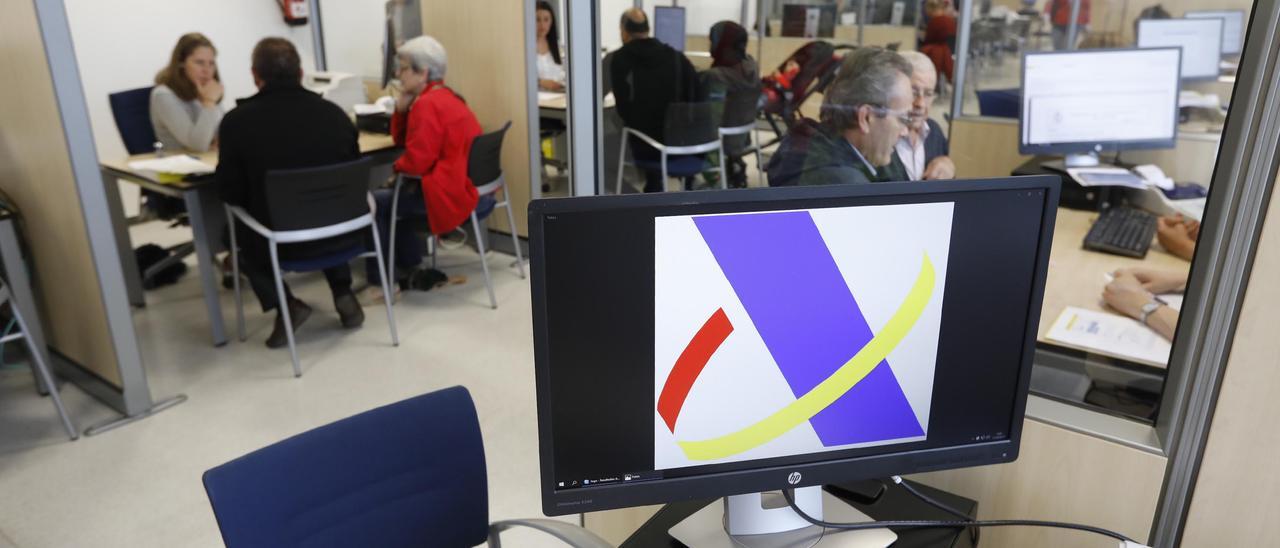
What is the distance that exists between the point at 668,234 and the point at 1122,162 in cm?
249

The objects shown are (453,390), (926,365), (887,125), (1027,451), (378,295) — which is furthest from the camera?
(378,295)

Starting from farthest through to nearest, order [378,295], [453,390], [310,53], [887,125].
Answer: [310,53] < [378,295] < [887,125] < [453,390]

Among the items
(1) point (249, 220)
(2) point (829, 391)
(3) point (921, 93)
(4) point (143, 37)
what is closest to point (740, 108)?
(3) point (921, 93)

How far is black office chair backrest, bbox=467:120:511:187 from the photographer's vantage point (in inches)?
148

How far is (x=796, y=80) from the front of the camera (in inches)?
108

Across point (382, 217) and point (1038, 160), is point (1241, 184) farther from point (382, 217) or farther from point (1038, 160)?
point (382, 217)

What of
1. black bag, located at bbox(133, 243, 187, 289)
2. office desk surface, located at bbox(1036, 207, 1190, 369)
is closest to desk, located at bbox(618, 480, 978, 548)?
office desk surface, located at bbox(1036, 207, 1190, 369)

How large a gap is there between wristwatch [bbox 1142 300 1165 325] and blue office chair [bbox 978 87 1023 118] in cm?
188

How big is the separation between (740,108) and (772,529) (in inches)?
91.0

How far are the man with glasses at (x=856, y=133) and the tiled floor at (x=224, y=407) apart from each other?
2.88 ft

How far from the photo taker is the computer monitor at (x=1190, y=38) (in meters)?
2.97

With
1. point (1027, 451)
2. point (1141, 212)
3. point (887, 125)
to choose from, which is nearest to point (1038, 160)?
point (1141, 212)

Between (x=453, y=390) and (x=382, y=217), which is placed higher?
(x=453, y=390)

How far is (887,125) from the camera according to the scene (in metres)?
1.92
